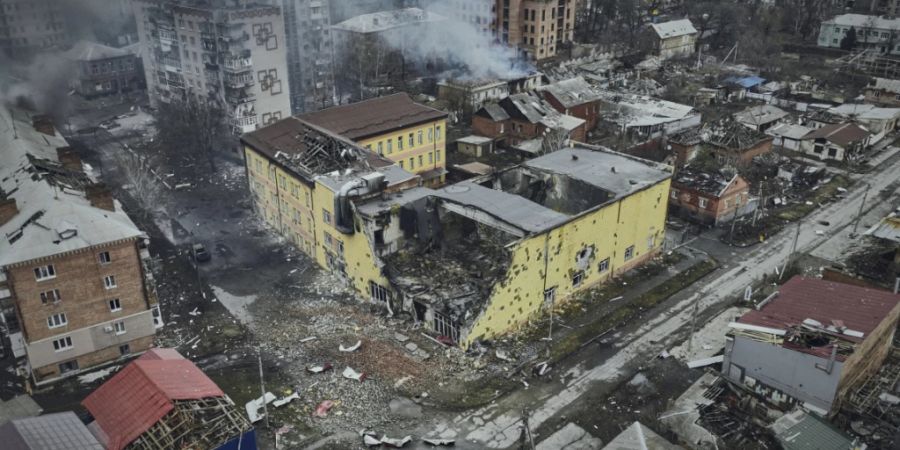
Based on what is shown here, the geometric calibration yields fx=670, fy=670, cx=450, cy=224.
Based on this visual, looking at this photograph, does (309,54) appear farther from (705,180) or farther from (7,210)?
(7,210)

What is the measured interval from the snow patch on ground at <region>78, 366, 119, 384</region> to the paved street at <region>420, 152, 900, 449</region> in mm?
15693

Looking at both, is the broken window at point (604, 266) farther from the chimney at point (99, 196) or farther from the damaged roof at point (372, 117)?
the chimney at point (99, 196)

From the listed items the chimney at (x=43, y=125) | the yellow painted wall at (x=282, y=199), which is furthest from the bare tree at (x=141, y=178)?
the yellow painted wall at (x=282, y=199)

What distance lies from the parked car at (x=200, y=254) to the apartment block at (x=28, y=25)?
30.5 meters

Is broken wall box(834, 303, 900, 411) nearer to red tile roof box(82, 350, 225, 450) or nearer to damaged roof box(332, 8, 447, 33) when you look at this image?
red tile roof box(82, 350, 225, 450)

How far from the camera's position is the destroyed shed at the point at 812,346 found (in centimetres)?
2680

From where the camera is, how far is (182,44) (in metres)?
65.9

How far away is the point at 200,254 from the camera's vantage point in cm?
4056

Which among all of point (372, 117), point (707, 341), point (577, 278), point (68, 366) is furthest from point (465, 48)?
point (68, 366)

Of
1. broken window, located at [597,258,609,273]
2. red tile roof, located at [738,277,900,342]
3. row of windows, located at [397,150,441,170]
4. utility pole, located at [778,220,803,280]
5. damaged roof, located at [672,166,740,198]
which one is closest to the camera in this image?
red tile roof, located at [738,277,900,342]

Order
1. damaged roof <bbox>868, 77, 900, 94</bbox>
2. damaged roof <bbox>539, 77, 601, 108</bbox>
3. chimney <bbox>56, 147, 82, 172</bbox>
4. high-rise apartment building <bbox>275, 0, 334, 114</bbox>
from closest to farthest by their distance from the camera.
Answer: chimney <bbox>56, 147, 82, 172</bbox>, damaged roof <bbox>539, 77, 601, 108</bbox>, damaged roof <bbox>868, 77, 900, 94</bbox>, high-rise apartment building <bbox>275, 0, 334, 114</bbox>

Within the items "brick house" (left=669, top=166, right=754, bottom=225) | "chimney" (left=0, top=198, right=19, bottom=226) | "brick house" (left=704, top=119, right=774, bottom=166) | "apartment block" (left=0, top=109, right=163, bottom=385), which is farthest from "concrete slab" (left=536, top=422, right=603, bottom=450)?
"brick house" (left=704, top=119, right=774, bottom=166)

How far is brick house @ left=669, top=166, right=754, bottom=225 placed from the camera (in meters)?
45.2

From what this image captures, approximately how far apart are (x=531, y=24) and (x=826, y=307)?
218 ft
